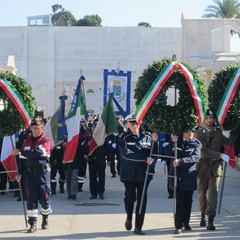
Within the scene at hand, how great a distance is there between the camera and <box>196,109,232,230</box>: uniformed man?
11242 mm

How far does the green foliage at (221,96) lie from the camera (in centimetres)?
1173

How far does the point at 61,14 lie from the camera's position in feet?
347

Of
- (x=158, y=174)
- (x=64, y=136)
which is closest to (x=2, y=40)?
(x=158, y=174)

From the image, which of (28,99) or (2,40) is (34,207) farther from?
(2,40)

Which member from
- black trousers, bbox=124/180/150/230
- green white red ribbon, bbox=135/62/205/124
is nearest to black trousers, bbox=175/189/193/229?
black trousers, bbox=124/180/150/230

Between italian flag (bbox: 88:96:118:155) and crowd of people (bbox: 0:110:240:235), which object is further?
italian flag (bbox: 88:96:118:155)

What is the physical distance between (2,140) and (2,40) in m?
45.8

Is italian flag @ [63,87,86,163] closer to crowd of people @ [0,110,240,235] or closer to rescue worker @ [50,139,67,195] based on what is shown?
rescue worker @ [50,139,67,195]

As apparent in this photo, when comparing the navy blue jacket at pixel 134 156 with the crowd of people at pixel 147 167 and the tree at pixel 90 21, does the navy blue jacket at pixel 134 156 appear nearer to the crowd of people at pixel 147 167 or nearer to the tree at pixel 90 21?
the crowd of people at pixel 147 167

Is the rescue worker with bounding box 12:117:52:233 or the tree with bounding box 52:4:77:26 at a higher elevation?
the tree with bounding box 52:4:77:26

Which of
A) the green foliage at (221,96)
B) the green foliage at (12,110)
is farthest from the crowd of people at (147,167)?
the green foliage at (12,110)

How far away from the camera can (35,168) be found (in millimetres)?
10812

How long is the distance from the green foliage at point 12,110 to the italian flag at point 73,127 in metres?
4.06

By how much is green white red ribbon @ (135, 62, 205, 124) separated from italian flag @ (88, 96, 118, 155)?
5000 mm
